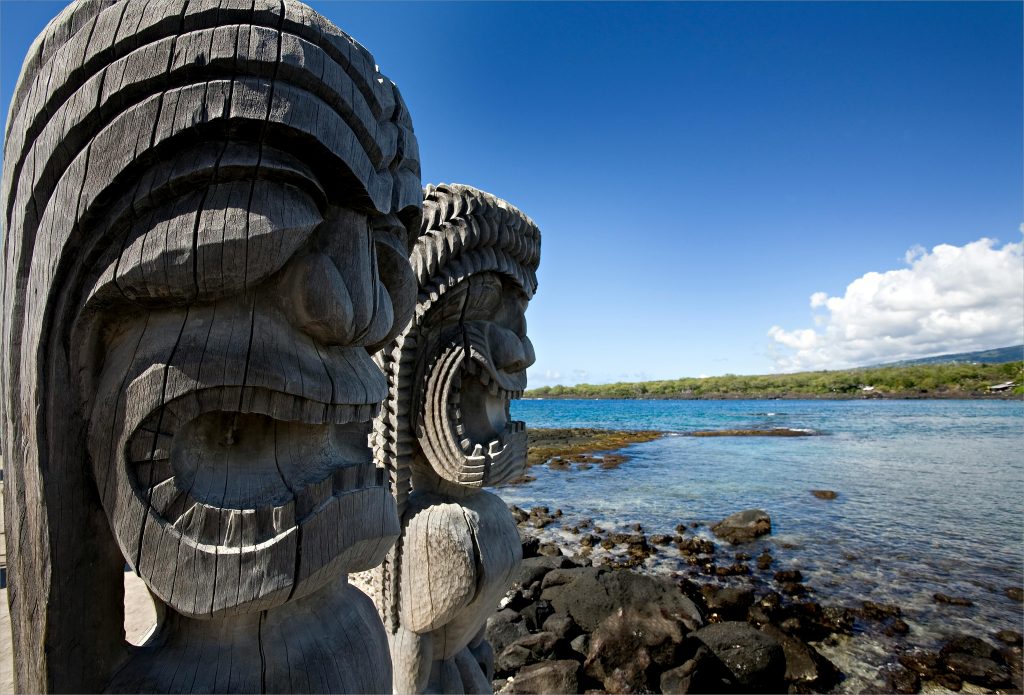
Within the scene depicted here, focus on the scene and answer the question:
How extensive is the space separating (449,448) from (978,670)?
→ 637 cm

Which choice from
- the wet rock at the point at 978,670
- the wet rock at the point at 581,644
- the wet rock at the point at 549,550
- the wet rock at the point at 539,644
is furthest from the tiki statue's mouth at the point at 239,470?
the wet rock at the point at 549,550

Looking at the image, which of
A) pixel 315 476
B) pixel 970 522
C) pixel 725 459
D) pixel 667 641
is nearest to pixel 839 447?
A: pixel 725 459

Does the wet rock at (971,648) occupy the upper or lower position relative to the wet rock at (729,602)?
lower

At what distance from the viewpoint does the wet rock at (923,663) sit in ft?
17.6

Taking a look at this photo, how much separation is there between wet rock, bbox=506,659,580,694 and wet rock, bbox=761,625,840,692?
82.5 inches

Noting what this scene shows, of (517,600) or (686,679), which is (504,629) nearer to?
(517,600)

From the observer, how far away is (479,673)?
2502mm

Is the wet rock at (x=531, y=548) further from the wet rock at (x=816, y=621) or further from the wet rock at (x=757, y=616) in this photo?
the wet rock at (x=816, y=621)

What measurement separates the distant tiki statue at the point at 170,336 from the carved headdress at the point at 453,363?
3.39 feet

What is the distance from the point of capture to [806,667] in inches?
208

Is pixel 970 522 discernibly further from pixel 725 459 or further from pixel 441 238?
pixel 441 238

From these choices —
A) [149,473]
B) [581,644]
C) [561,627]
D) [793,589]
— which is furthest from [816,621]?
[149,473]

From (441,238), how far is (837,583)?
8047 millimetres

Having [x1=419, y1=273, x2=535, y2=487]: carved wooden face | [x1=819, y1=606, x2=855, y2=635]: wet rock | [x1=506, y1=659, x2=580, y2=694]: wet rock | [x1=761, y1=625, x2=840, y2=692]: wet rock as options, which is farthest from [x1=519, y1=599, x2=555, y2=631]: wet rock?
[x1=419, y1=273, x2=535, y2=487]: carved wooden face
